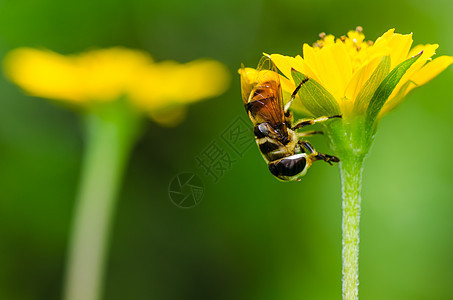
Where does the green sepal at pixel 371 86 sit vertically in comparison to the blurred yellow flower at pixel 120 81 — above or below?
below

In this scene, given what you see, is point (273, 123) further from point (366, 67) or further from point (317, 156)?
point (366, 67)

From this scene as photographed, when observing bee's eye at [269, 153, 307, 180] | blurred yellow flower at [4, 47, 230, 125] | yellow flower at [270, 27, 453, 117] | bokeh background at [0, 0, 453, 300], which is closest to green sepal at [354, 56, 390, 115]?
yellow flower at [270, 27, 453, 117]

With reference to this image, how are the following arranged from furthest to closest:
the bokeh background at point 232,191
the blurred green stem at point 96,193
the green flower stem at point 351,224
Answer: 1. the bokeh background at point 232,191
2. the blurred green stem at point 96,193
3. the green flower stem at point 351,224

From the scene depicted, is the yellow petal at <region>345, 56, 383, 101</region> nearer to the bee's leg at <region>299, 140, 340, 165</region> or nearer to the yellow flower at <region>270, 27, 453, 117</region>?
the yellow flower at <region>270, 27, 453, 117</region>

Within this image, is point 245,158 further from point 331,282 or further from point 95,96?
point 95,96

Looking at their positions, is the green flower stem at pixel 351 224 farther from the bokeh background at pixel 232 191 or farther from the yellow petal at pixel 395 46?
the bokeh background at pixel 232 191

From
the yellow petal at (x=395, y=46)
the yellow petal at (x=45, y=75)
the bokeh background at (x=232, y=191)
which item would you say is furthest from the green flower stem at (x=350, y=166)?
the bokeh background at (x=232, y=191)
